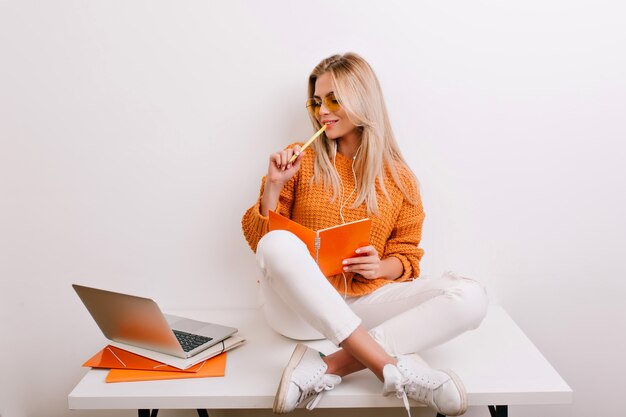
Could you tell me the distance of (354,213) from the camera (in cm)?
172

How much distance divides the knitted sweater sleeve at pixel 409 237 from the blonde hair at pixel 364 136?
0.03 metres

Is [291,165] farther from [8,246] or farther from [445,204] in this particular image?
[8,246]

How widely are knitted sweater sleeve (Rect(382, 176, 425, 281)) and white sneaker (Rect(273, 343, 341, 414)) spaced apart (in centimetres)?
47

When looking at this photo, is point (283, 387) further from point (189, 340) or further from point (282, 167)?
point (282, 167)

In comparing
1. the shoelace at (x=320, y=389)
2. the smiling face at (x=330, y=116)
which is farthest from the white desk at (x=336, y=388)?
the smiling face at (x=330, y=116)

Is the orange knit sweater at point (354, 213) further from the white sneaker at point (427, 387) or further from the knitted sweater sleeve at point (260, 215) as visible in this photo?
the white sneaker at point (427, 387)

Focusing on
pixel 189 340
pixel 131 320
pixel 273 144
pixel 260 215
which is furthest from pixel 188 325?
pixel 273 144

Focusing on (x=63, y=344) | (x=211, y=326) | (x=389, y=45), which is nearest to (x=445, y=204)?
(x=389, y=45)

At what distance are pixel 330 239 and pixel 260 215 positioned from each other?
0.79 feet

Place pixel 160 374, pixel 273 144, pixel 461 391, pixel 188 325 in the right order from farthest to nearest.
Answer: pixel 273 144 → pixel 188 325 → pixel 160 374 → pixel 461 391

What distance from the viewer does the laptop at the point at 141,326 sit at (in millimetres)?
1417

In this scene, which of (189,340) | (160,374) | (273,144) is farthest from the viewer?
(273,144)

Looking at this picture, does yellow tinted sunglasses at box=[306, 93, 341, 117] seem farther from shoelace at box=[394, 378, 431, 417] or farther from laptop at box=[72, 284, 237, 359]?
shoelace at box=[394, 378, 431, 417]

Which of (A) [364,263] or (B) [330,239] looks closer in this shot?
(B) [330,239]
